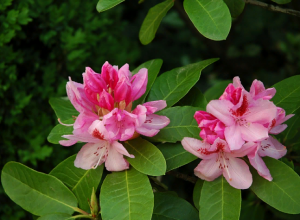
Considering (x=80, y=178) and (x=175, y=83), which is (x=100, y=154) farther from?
(x=175, y=83)

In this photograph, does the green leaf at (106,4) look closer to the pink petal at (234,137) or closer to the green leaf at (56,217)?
the pink petal at (234,137)

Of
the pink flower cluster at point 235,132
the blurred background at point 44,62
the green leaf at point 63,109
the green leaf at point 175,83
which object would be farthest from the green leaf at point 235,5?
the blurred background at point 44,62

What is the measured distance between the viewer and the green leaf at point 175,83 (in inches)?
46.6

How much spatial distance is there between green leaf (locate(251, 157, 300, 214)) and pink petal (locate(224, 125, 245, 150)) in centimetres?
15

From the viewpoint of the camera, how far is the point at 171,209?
1.10 m

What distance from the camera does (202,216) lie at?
3.14ft

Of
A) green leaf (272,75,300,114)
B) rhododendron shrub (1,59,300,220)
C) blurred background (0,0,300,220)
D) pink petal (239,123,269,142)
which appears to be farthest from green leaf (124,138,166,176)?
blurred background (0,0,300,220)

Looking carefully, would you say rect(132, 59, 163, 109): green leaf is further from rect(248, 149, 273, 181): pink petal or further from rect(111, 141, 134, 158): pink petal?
rect(248, 149, 273, 181): pink petal

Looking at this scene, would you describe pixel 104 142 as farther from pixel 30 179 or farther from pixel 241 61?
pixel 241 61

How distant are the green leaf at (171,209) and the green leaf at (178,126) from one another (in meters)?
0.19

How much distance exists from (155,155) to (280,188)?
33 cm

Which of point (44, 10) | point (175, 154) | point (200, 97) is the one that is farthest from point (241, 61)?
point (175, 154)

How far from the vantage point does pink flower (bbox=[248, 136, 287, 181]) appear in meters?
0.94

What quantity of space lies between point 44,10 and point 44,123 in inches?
22.1
